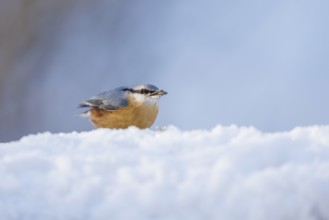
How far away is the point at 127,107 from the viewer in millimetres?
1695

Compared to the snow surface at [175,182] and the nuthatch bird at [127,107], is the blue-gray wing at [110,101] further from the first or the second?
the snow surface at [175,182]

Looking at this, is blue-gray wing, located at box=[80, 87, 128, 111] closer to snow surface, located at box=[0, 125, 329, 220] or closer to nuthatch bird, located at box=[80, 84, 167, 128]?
nuthatch bird, located at box=[80, 84, 167, 128]

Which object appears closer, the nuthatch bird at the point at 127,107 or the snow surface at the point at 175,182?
the snow surface at the point at 175,182

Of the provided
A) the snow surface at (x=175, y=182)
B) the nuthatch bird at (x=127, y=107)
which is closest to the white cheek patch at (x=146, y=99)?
the nuthatch bird at (x=127, y=107)

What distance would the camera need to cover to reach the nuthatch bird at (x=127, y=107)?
1.67m

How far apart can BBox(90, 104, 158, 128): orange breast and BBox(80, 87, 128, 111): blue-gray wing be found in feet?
0.04

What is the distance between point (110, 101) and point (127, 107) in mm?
65

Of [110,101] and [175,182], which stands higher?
[110,101]

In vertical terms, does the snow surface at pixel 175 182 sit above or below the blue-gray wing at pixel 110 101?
below

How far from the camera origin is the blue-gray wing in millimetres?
1712

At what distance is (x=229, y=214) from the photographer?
0.38m

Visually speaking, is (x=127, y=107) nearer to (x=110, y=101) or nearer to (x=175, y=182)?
(x=110, y=101)

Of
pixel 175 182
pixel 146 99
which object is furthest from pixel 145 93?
pixel 175 182

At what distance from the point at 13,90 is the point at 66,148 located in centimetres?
177
